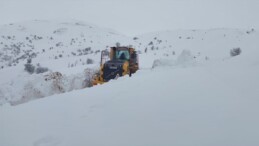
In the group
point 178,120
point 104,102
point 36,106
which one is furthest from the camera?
point 36,106

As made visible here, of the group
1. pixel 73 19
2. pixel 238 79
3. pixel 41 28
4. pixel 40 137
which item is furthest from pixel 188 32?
pixel 40 137

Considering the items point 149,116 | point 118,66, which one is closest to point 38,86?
point 118,66


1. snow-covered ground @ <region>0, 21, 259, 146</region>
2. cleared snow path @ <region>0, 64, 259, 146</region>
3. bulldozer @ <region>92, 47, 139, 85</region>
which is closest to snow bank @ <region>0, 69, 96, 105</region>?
bulldozer @ <region>92, 47, 139, 85</region>

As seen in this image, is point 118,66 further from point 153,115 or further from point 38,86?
point 153,115

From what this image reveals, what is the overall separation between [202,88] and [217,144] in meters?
2.93

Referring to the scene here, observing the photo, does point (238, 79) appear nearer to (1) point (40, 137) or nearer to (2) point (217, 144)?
(2) point (217, 144)

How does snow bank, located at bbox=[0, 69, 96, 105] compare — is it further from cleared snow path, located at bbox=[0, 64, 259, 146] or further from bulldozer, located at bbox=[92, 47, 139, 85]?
cleared snow path, located at bbox=[0, 64, 259, 146]

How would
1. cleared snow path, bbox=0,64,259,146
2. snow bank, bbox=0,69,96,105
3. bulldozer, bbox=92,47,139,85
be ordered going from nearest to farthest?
cleared snow path, bbox=0,64,259,146 → snow bank, bbox=0,69,96,105 → bulldozer, bbox=92,47,139,85

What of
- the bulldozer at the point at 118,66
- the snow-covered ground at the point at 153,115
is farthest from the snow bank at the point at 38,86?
the snow-covered ground at the point at 153,115

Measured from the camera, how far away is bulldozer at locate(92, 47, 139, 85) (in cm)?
1686

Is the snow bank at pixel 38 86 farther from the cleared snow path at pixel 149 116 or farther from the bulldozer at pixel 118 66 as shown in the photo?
the cleared snow path at pixel 149 116

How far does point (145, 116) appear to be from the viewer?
6.30 m

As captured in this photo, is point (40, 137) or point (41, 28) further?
point (41, 28)

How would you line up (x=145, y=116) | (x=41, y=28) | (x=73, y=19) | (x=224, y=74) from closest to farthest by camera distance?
(x=145, y=116), (x=224, y=74), (x=41, y=28), (x=73, y=19)
